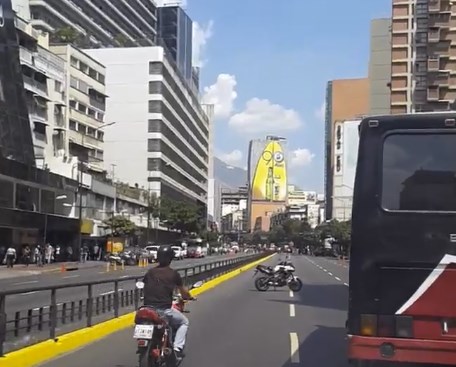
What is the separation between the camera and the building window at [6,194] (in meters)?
54.4

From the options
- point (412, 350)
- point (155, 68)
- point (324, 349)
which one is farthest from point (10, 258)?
point (155, 68)

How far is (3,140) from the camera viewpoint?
5819 cm

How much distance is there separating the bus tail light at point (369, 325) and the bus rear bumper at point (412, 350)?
113 millimetres

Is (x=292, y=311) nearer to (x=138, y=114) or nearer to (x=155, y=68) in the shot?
(x=138, y=114)

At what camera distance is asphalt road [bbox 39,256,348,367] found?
11461 millimetres

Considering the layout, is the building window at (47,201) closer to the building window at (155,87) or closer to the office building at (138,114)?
the office building at (138,114)

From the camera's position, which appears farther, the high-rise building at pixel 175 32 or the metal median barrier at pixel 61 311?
the high-rise building at pixel 175 32

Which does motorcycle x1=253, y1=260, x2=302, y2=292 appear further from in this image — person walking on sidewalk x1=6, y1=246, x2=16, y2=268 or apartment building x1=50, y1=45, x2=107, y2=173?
apartment building x1=50, y1=45, x2=107, y2=173

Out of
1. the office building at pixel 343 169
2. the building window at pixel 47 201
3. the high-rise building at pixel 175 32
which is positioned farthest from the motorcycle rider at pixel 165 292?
the high-rise building at pixel 175 32

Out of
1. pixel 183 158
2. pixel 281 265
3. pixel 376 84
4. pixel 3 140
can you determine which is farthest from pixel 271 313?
pixel 183 158

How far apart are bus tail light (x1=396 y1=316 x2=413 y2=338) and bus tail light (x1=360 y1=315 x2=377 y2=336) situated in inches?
8.9

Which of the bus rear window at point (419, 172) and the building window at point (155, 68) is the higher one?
the building window at point (155, 68)

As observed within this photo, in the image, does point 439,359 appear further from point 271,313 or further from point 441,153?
point 271,313

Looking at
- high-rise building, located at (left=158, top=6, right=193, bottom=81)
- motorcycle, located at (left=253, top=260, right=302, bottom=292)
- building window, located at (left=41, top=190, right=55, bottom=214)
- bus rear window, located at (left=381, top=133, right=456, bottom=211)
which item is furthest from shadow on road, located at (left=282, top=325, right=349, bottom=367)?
high-rise building, located at (left=158, top=6, right=193, bottom=81)
